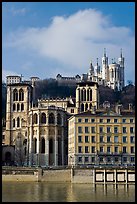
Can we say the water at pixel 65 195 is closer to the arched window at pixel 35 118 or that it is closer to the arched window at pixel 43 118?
the arched window at pixel 43 118

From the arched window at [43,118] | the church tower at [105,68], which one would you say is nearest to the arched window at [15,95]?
the arched window at [43,118]

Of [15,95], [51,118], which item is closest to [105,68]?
[15,95]

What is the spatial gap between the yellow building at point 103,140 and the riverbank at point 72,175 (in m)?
5.42

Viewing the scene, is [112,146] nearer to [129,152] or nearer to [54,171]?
[129,152]

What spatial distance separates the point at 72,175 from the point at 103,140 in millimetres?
8791

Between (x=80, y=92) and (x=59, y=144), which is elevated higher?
(x=80, y=92)

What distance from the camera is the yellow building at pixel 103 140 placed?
6000 centimetres

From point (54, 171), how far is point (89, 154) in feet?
23.7

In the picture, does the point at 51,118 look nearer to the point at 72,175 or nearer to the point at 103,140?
the point at 103,140

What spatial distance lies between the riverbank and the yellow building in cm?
542

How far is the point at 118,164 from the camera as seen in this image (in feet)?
196

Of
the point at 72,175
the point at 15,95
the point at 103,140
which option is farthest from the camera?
the point at 15,95

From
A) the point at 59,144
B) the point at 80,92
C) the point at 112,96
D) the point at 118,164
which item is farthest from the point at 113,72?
the point at 118,164

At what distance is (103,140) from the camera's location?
60.2 m
